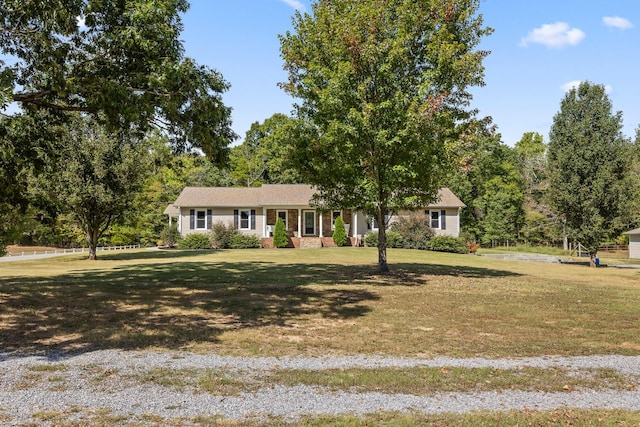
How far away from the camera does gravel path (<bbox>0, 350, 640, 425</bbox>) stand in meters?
4.85

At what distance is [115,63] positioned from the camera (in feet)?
34.2

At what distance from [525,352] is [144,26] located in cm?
953

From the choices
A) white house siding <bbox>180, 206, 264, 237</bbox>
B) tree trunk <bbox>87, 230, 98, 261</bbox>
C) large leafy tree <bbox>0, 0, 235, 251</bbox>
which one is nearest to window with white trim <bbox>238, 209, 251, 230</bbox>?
white house siding <bbox>180, 206, 264, 237</bbox>

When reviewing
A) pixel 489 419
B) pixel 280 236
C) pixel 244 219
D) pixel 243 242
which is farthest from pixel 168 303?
pixel 244 219

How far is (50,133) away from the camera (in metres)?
14.1

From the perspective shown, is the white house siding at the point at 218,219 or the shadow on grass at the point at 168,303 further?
the white house siding at the point at 218,219

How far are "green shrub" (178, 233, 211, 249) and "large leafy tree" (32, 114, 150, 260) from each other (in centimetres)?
854

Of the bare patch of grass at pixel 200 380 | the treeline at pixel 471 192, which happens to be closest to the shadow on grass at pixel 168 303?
the bare patch of grass at pixel 200 380

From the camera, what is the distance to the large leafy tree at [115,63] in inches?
380

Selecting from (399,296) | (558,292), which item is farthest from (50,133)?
(558,292)

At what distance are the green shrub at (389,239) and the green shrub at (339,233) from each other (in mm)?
1617

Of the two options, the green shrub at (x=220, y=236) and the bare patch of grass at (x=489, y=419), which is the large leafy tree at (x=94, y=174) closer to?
the green shrub at (x=220, y=236)

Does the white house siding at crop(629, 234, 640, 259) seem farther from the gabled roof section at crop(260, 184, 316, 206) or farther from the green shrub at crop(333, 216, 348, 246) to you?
the gabled roof section at crop(260, 184, 316, 206)

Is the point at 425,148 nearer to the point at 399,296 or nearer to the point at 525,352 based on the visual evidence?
the point at 399,296
